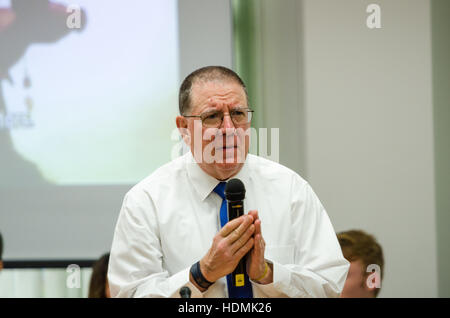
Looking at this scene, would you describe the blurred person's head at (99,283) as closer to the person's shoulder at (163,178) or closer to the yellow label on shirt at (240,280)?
the person's shoulder at (163,178)

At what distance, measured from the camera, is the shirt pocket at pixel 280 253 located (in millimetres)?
1473

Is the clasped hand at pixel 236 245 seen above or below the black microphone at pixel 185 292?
above

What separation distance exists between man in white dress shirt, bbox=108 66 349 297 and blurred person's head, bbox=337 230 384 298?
74cm

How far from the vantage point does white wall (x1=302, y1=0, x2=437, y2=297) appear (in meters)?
2.76

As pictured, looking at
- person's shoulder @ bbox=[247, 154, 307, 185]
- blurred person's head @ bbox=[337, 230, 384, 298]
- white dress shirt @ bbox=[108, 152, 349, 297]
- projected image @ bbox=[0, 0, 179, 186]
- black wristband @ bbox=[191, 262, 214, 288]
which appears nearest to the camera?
black wristband @ bbox=[191, 262, 214, 288]

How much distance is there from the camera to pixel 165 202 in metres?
1.53

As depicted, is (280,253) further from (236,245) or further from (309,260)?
(236,245)

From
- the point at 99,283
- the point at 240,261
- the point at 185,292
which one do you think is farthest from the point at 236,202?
the point at 99,283

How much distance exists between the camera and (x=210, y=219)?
1533mm

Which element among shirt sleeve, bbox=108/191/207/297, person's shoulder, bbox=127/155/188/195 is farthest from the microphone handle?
person's shoulder, bbox=127/155/188/195

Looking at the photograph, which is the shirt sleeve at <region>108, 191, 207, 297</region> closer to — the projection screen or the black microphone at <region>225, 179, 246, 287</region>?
the black microphone at <region>225, 179, 246, 287</region>

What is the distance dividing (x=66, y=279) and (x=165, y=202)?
1606 mm

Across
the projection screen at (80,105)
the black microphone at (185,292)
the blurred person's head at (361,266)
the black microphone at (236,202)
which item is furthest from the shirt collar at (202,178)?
the projection screen at (80,105)

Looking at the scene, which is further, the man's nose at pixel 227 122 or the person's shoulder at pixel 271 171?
the person's shoulder at pixel 271 171
